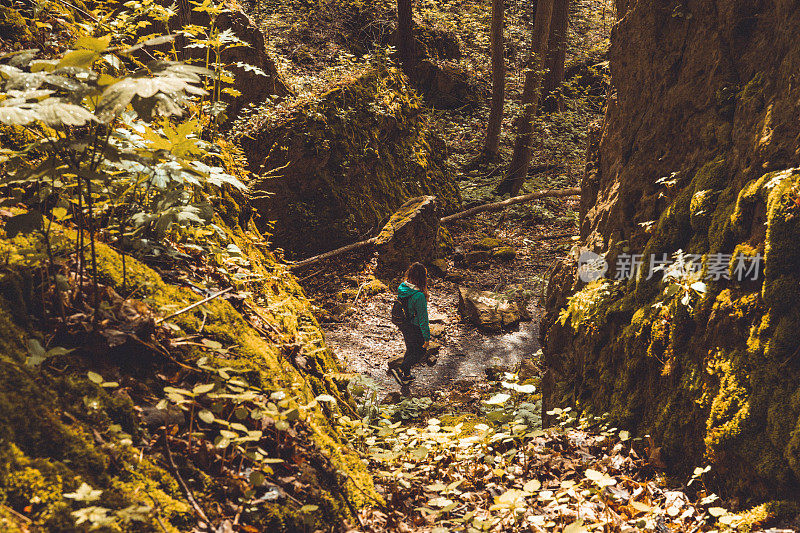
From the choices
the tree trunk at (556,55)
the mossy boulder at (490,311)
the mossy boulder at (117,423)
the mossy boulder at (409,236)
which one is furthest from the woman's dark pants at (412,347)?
the tree trunk at (556,55)

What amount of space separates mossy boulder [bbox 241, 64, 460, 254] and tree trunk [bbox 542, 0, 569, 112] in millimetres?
7486

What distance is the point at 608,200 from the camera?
485cm

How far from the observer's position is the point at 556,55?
57.0 ft

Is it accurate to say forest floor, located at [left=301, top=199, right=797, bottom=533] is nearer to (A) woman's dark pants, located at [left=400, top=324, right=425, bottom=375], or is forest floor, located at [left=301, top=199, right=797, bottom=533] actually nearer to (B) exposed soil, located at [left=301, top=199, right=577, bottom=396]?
(A) woman's dark pants, located at [left=400, top=324, right=425, bottom=375]

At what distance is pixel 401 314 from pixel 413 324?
0.24 metres

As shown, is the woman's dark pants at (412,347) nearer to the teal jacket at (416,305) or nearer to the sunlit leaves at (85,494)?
the teal jacket at (416,305)

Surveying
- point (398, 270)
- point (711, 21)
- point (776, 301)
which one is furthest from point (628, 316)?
point (398, 270)

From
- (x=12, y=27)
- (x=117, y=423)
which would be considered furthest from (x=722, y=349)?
(x=12, y=27)

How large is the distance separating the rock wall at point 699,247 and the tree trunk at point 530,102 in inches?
352

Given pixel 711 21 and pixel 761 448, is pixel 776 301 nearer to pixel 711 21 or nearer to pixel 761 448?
pixel 761 448

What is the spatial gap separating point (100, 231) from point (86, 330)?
2.45ft

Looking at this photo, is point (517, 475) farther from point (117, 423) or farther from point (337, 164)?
point (337, 164)

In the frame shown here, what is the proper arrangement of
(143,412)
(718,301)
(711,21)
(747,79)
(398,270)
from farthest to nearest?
(398,270) → (711,21) → (747,79) → (718,301) → (143,412)

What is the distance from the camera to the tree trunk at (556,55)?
54.9 feet
